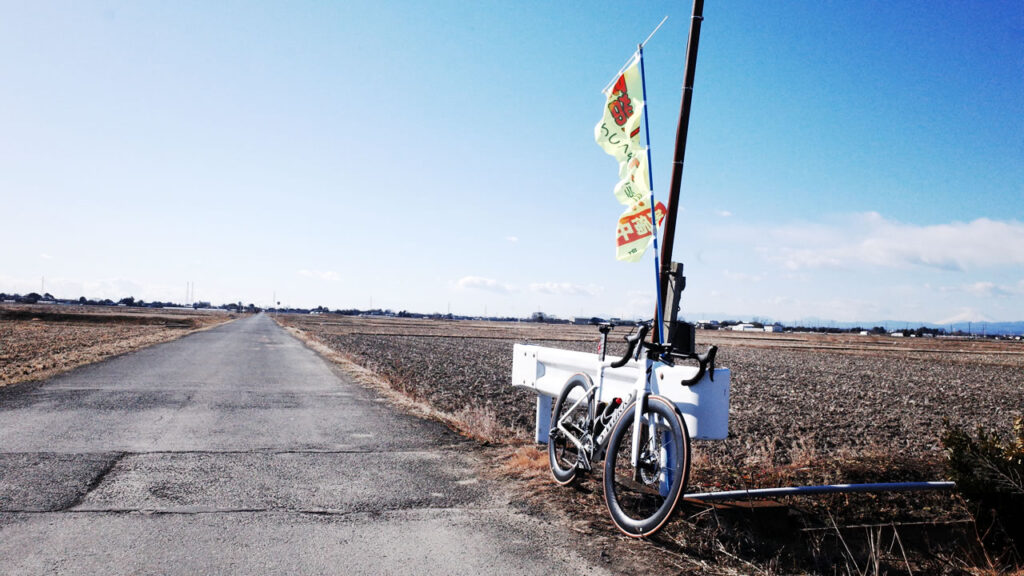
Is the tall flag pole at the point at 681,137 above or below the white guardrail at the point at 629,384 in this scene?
above

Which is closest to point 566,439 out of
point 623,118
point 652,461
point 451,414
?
point 652,461

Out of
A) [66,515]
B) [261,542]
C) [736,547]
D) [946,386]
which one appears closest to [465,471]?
[261,542]

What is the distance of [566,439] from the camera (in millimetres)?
5461

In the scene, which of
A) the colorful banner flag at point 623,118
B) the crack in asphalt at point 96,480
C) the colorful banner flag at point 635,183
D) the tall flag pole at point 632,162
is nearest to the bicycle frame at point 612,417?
the tall flag pole at point 632,162

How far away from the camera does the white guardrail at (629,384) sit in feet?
14.3

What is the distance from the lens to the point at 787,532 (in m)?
4.62

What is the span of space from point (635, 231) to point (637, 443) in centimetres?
185

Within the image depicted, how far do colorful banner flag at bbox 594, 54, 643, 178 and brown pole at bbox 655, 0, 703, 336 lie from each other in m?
0.40

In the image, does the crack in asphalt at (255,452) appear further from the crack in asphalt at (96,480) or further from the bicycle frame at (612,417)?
the bicycle frame at (612,417)

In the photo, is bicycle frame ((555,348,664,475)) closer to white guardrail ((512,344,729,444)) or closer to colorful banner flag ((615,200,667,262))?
white guardrail ((512,344,729,444))

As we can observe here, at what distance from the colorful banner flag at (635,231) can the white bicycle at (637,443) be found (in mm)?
663

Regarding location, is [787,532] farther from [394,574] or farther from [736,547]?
[394,574]

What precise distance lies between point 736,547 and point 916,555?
7.28 feet

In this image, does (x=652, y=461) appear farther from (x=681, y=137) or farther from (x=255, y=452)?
(x=255, y=452)
